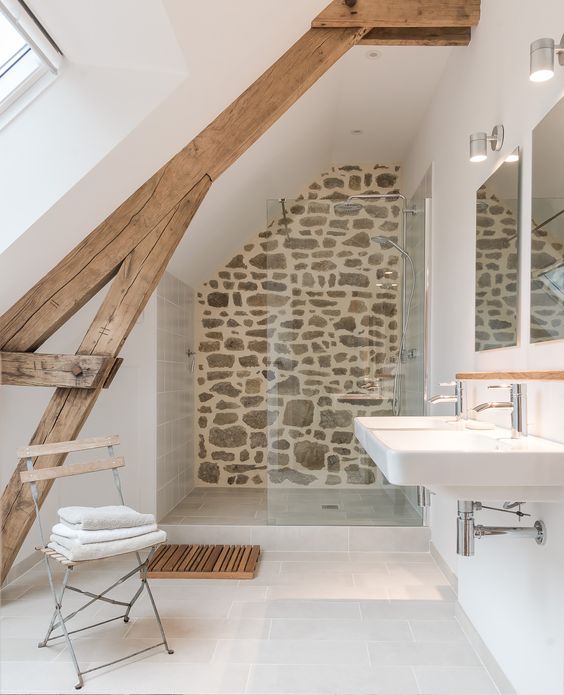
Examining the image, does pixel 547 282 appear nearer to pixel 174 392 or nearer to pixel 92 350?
pixel 92 350

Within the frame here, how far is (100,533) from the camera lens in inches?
95.7

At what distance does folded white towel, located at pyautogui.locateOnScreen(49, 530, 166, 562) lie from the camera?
236 cm

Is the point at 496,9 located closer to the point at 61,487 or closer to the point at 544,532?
the point at 544,532

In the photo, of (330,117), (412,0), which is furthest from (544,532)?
(330,117)

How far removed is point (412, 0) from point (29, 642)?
10.9 ft

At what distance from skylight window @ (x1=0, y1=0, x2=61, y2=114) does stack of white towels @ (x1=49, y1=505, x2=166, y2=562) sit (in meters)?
1.70

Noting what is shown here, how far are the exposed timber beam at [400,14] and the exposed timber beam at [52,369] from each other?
1911 millimetres

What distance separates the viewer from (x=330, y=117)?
426cm

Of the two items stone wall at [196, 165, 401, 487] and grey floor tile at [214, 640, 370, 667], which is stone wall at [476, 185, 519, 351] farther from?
grey floor tile at [214, 640, 370, 667]

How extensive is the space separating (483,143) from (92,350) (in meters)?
1.91

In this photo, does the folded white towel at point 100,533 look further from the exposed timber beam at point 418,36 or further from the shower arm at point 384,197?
the exposed timber beam at point 418,36

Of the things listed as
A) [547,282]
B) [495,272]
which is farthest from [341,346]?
[547,282]

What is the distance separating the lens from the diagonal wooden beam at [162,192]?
9.59 feet

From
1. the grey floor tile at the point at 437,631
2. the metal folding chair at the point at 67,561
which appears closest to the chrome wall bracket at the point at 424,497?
the grey floor tile at the point at 437,631
